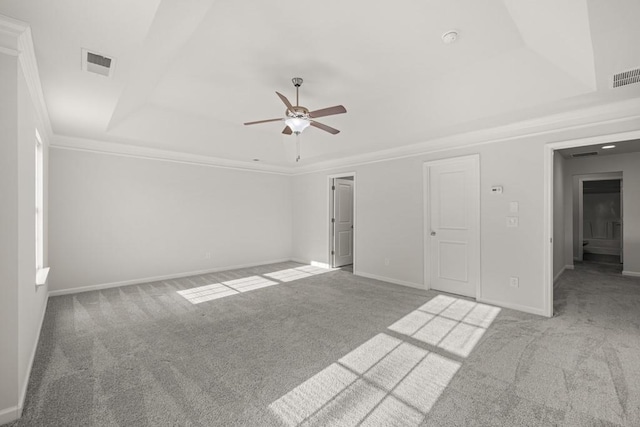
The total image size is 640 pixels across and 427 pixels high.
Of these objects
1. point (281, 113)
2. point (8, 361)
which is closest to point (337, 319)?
point (8, 361)

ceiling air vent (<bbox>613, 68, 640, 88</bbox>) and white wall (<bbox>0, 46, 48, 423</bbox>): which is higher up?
ceiling air vent (<bbox>613, 68, 640, 88</bbox>)

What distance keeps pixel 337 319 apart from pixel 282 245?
13.0ft

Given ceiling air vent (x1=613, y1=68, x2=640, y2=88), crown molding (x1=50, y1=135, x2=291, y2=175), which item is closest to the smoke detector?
ceiling air vent (x1=613, y1=68, x2=640, y2=88)

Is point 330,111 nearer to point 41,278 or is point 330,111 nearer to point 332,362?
point 332,362

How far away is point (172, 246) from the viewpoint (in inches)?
212

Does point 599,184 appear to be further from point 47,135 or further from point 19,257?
point 47,135

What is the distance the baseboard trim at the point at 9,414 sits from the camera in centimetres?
174

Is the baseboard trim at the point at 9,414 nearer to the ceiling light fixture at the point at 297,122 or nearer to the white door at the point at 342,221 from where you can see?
the ceiling light fixture at the point at 297,122

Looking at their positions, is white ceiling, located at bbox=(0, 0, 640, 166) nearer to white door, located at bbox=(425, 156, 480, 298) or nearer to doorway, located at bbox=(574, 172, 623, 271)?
white door, located at bbox=(425, 156, 480, 298)

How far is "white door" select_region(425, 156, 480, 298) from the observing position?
4168 mm

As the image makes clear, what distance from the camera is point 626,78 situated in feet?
8.18

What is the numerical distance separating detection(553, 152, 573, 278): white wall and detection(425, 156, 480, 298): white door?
1.89m

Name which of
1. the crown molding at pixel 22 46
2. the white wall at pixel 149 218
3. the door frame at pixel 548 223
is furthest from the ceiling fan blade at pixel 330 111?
the white wall at pixel 149 218

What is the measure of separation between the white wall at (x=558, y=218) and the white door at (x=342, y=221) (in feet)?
12.9
